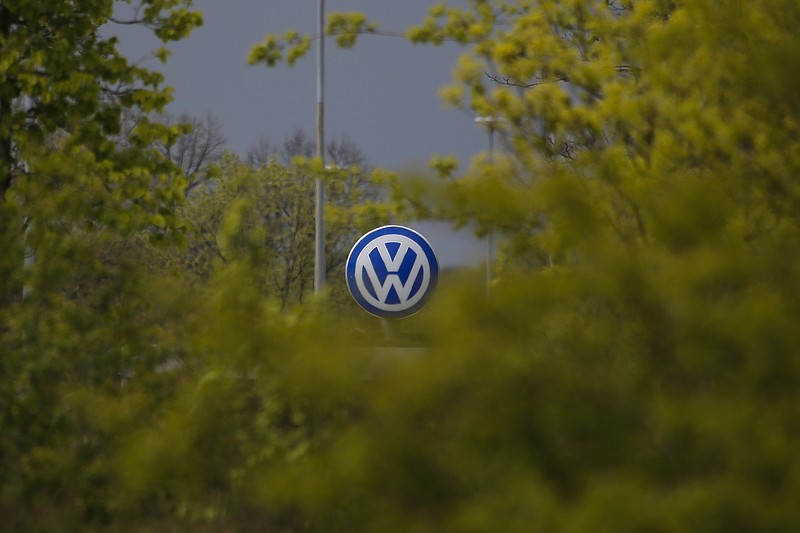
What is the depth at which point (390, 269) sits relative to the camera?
15.2 meters

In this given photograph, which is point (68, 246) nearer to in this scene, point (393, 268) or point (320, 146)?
point (393, 268)

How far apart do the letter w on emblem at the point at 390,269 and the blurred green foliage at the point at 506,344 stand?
6670mm

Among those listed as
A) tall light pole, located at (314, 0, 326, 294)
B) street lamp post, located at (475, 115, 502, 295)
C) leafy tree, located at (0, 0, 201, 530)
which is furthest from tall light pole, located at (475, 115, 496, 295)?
tall light pole, located at (314, 0, 326, 294)

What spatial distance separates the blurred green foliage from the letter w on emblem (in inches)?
263

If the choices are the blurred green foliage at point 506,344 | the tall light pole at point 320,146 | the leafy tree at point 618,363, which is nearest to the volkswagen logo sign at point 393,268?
the blurred green foliage at point 506,344

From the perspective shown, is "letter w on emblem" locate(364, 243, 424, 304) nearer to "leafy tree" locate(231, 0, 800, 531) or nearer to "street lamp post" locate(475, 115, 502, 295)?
"street lamp post" locate(475, 115, 502, 295)

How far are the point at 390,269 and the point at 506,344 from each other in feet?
34.5

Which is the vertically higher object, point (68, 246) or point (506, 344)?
point (68, 246)

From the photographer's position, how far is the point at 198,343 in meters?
6.50

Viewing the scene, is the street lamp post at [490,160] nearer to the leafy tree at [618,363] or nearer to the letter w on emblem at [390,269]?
the leafy tree at [618,363]

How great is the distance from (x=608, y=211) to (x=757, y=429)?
4.95 ft

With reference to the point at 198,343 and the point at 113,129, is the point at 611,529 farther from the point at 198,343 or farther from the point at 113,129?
the point at 113,129

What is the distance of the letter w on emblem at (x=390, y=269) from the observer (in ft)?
49.4

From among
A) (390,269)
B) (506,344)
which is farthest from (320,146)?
(506,344)
